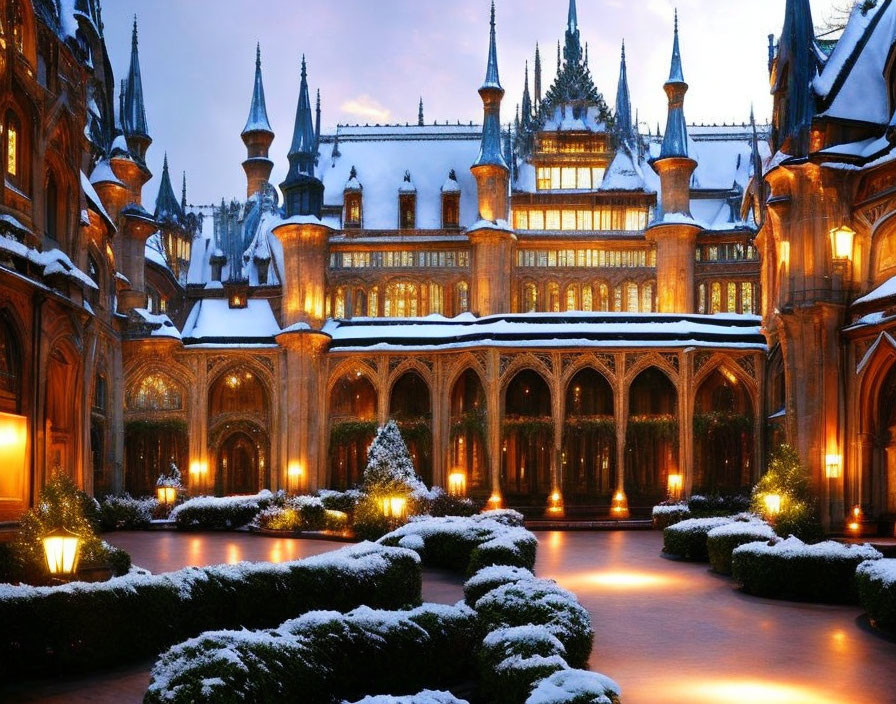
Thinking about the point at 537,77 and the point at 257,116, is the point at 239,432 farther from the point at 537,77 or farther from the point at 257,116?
the point at 537,77

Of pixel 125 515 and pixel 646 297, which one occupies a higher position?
pixel 646 297

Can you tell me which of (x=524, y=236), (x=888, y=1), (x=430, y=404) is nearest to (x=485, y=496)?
(x=430, y=404)

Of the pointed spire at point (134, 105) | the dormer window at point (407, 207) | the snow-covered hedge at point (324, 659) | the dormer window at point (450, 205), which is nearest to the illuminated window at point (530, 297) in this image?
the dormer window at point (450, 205)

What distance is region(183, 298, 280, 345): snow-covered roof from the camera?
168ft

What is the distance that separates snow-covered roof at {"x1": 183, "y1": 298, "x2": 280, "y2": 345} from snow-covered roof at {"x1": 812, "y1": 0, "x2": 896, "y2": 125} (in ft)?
89.4

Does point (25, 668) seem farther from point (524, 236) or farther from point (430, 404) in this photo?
point (524, 236)

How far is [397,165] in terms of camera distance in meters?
61.6

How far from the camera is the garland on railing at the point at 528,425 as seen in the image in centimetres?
4594

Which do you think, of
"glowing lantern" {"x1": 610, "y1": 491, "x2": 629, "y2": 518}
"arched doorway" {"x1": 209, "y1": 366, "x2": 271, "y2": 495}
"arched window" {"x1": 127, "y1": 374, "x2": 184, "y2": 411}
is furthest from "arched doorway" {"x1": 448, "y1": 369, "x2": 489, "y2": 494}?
"arched window" {"x1": 127, "y1": 374, "x2": 184, "y2": 411}

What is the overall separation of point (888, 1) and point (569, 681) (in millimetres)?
33944

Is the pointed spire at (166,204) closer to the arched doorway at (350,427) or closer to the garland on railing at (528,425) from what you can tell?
the arched doorway at (350,427)

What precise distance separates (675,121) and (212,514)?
31544 millimetres

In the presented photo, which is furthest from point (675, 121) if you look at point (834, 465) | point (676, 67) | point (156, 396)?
point (156, 396)

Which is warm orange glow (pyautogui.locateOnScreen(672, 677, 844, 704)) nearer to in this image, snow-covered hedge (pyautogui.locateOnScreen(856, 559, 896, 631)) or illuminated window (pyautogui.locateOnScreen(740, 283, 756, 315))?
snow-covered hedge (pyautogui.locateOnScreen(856, 559, 896, 631))
